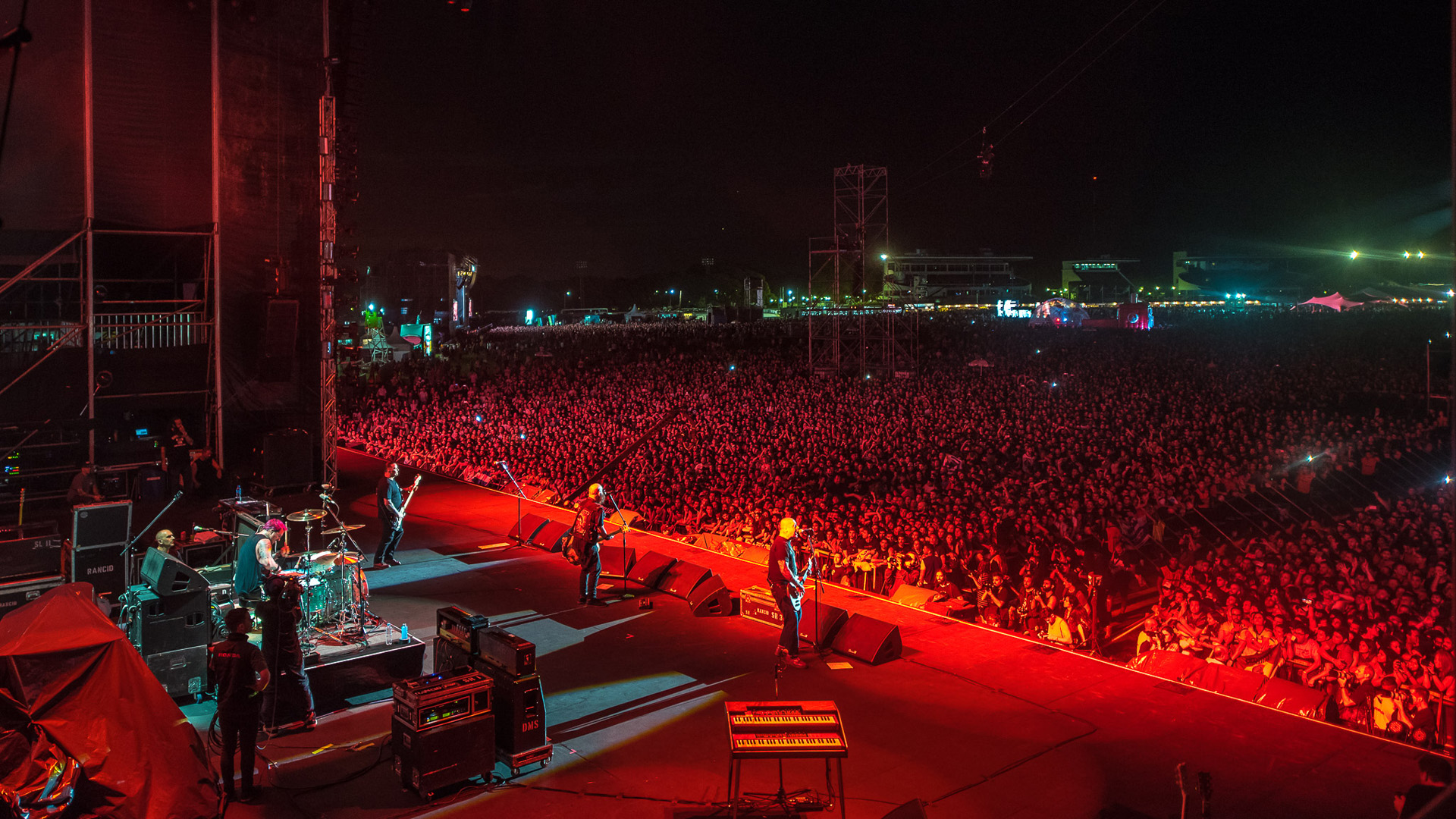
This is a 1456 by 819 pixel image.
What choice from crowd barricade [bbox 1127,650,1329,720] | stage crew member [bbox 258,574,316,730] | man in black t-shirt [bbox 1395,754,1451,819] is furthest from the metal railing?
man in black t-shirt [bbox 1395,754,1451,819]

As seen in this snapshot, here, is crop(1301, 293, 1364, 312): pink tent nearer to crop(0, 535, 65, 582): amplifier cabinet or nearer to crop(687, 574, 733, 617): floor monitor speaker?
crop(687, 574, 733, 617): floor monitor speaker

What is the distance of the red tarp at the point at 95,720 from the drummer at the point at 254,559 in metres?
1.55

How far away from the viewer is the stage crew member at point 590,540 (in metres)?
9.38

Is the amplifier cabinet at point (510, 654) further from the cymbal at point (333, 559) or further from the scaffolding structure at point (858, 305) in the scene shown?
the scaffolding structure at point (858, 305)

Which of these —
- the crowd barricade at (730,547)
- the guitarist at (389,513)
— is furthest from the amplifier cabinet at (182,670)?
the crowd barricade at (730,547)

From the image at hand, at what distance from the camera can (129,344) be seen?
548 inches

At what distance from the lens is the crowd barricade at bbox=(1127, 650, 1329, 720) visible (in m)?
6.93

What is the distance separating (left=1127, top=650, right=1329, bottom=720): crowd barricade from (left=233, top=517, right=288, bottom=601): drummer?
6.92 m

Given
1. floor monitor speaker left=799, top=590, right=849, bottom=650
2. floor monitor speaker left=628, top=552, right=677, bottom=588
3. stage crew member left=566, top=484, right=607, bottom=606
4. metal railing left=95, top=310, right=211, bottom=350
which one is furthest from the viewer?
metal railing left=95, top=310, right=211, bottom=350

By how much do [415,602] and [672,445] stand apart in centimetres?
796

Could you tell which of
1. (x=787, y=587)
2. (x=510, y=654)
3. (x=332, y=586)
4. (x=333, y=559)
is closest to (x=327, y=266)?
(x=332, y=586)

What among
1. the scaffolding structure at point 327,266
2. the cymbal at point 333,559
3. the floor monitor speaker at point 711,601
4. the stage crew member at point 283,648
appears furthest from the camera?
the scaffolding structure at point 327,266

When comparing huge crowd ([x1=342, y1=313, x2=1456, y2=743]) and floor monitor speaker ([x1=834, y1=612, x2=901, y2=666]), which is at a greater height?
huge crowd ([x1=342, y1=313, x2=1456, y2=743])

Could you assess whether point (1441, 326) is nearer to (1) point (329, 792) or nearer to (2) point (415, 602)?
(2) point (415, 602)
